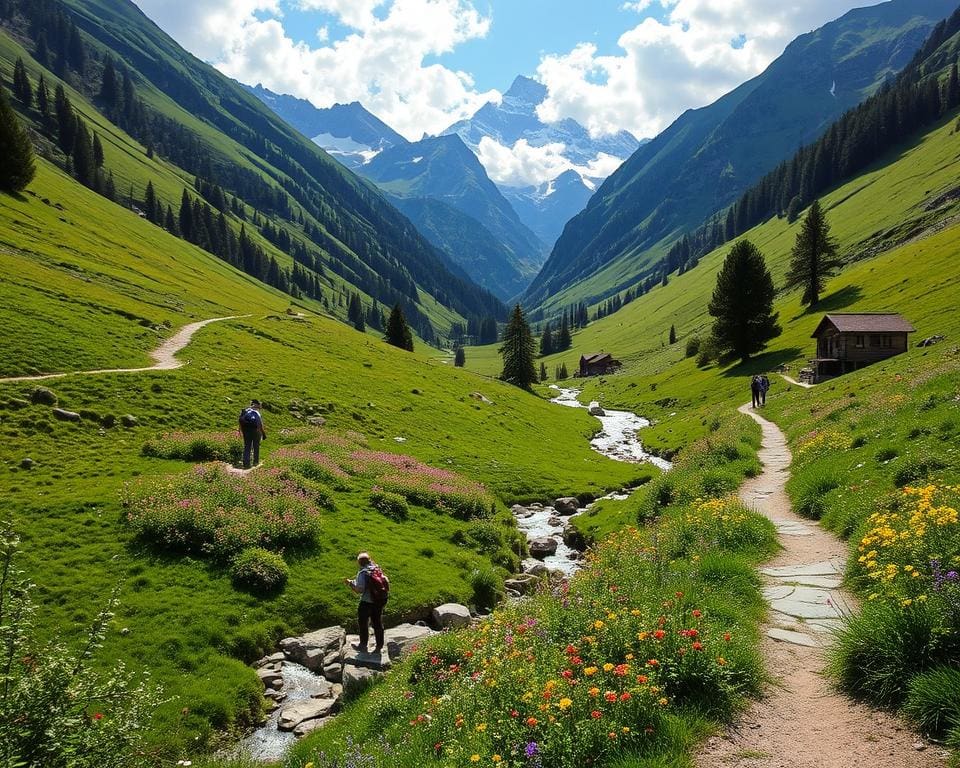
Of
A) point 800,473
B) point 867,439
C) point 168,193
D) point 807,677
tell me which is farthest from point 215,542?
point 168,193

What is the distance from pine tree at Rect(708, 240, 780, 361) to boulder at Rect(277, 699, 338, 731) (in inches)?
3051

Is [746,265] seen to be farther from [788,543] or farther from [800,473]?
[788,543]

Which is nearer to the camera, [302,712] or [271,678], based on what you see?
[302,712]

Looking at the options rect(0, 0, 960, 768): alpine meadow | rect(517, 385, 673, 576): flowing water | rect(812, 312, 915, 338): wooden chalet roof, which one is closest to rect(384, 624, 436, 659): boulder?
rect(0, 0, 960, 768): alpine meadow

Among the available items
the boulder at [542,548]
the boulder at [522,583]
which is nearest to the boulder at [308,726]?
the boulder at [522,583]

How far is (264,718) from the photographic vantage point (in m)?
14.4

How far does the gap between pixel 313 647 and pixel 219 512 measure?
7.29 meters

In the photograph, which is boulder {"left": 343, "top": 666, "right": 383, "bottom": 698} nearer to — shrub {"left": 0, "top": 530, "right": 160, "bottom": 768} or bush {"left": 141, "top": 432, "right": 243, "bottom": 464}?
shrub {"left": 0, "top": 530, "right": 160, "bottom": 768}

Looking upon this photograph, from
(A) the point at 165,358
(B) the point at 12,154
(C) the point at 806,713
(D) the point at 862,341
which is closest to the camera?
(C) the point at 806,713

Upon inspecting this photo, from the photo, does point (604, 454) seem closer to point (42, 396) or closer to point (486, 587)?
point (486, 587)

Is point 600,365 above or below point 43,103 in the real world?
below

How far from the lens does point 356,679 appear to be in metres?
14.8

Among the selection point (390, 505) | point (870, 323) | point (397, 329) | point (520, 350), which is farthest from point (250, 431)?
point (397, 329)

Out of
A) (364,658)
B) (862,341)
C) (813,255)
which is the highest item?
(813,255)
